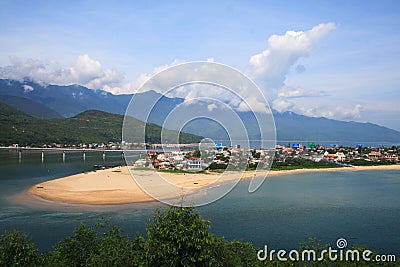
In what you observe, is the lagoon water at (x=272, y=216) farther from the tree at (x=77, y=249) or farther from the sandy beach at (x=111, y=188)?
the tree at (x=77, y=249)

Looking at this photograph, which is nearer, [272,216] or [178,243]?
[178,243]

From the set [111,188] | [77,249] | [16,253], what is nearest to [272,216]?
[77,249]

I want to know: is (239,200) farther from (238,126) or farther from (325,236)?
(238,126)

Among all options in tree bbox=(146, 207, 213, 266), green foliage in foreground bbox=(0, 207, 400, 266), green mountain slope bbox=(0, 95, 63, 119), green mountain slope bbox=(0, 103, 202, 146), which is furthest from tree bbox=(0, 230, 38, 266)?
green mountain slope bbox=(0, 95, 63, 119)

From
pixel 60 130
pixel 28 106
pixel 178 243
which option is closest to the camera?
pixel 178 243

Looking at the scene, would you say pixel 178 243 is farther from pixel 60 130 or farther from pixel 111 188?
pixel 60 130

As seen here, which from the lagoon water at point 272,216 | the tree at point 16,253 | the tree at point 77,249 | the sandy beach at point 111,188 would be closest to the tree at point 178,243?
the tree at point 77,249

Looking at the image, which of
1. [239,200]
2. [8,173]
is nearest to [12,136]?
[8,173]
